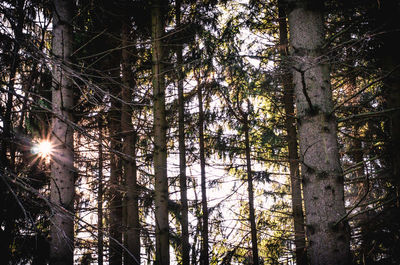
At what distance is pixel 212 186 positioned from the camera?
9273mm

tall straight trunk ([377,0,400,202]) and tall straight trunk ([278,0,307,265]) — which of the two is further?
tall straight trunk ([278,0,307,265])

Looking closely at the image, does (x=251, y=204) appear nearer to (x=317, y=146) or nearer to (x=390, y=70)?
(x=390, y=70)

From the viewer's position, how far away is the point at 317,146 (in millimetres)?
2385

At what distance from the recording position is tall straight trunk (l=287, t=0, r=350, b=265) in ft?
7.16

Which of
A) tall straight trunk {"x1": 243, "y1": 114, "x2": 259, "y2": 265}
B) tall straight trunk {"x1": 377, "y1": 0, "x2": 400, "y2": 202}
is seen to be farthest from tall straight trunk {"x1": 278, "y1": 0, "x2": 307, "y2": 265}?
tall straight trunk {"x1": 377, "y1": 0, "x2": 400, "y2": 202}

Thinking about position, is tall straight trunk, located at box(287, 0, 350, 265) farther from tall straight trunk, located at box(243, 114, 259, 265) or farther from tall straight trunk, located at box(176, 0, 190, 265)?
tall straight trunk, located at box(243, 114, 259, 265)

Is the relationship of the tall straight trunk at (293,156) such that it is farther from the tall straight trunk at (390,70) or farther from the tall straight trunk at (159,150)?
the tall straight trunk at (159,150)

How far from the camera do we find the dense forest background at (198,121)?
2277 mm

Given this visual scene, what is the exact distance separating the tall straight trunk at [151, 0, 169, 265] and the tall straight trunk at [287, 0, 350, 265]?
2814 millimetres

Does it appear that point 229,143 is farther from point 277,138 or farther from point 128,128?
point 128,128

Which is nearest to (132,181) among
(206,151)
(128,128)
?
(128,128)

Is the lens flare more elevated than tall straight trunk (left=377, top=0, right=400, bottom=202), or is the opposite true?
tall straight trunk (left=377, top=0, right=400, bottom=202)

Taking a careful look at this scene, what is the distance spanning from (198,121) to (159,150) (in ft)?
13.8

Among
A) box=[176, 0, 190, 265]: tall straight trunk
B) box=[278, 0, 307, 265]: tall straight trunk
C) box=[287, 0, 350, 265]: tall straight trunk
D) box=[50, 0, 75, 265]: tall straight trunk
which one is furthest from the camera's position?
box=[176, 0, 190, 265]: tall straight trunk
